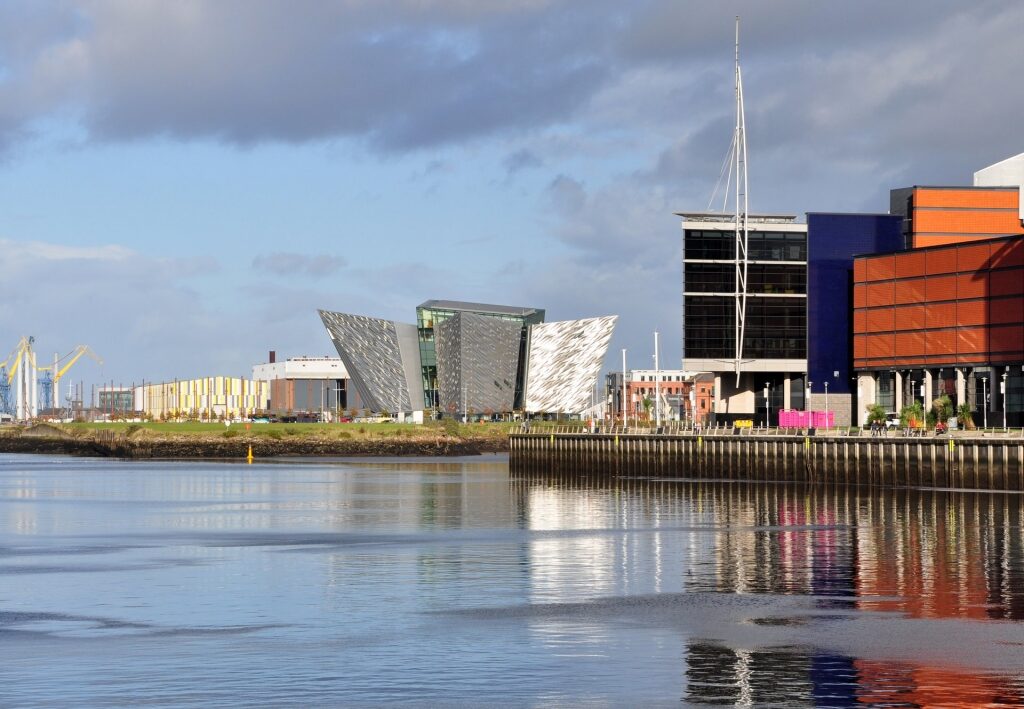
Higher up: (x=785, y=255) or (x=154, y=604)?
(x=785, y=255)

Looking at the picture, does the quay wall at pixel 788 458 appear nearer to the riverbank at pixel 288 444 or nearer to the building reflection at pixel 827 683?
the riverbank at pixel 288 444

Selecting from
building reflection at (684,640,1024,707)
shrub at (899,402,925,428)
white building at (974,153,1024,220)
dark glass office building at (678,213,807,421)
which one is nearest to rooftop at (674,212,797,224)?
dark glass office building at (678,213,807,421)

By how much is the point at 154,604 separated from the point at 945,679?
73.2ft

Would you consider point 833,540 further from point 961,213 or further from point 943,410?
point 961,213

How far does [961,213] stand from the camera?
162000mm

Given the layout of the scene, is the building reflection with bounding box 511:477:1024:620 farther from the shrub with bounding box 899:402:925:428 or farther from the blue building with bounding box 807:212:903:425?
the blue building with bounding box 807:212:903:425

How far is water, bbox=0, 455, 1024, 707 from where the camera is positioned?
98.1ft

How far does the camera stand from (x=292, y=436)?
196 meters

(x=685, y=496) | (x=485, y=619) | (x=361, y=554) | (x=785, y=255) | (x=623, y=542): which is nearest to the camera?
(x=485, y=619)

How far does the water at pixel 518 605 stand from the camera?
98.1 ft

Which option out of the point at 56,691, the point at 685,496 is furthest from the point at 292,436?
the point at 56,691

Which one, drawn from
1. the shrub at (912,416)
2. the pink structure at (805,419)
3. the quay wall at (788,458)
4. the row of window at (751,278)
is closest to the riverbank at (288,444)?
the row of window at (751,278)

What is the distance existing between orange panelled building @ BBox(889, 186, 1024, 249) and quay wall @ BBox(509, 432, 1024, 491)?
169 ft

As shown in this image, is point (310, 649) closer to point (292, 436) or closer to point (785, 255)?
point (785, 255)
